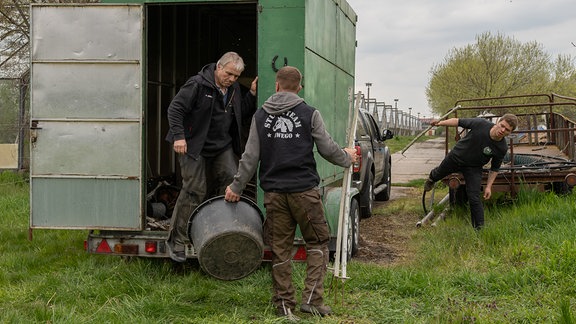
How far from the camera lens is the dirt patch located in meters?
7.90

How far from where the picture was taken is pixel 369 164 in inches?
419

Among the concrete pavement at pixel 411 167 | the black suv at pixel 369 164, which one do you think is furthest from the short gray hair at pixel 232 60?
the concrete pavement at pixel 411 167

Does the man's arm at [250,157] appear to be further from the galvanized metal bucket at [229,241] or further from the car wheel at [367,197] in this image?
the car wheel at [367,197]

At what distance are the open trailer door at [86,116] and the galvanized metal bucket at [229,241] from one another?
50.5 inches

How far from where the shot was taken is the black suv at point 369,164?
9961mm

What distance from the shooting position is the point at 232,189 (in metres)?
5.33

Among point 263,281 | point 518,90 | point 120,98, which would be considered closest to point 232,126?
point 120,98

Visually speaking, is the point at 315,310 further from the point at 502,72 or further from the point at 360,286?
the point at 502,72

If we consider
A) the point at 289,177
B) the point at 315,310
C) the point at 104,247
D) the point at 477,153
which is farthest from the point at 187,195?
the point at 477,153

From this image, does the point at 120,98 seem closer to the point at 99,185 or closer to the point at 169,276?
the point at 99,185

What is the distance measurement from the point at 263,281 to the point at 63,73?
2.61m

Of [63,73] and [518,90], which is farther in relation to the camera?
[518,90]

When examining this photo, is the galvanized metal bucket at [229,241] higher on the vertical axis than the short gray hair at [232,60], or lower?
lower

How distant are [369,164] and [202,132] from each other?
4.91 meters
